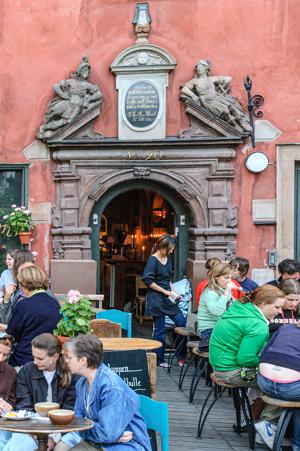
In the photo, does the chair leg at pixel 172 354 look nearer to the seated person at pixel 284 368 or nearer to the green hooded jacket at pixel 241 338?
the green hooded jacket at pixel 241 338

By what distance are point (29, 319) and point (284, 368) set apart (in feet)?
6.22

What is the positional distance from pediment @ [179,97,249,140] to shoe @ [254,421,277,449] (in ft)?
15.1

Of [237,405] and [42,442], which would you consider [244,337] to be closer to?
[237,405]

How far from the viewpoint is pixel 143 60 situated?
8977mm

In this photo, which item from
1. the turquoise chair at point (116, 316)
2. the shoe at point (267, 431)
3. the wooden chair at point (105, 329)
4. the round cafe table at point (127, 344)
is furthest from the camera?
the turquoise chair at point (116, 316)

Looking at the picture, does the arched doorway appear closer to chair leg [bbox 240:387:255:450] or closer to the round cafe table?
the round cafe table

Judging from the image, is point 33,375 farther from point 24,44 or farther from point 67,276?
point 24,44

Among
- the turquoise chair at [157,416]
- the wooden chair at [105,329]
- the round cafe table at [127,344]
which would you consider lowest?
the turquoise chair at [157,416]

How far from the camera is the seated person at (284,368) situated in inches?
185

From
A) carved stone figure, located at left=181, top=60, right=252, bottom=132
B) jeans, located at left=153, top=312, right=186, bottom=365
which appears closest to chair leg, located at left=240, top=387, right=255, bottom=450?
jeans, located at left=153, top=312, right=186, bottom=365

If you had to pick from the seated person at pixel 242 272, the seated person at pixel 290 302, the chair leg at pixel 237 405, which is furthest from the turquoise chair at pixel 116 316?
the chair leg at pixel 237 405

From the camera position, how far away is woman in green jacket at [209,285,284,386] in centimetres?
508

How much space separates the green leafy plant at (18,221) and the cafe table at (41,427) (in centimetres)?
567

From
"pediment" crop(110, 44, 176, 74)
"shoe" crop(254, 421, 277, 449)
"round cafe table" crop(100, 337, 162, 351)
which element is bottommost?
"shoe" crop(254, 421, 277, 449)
